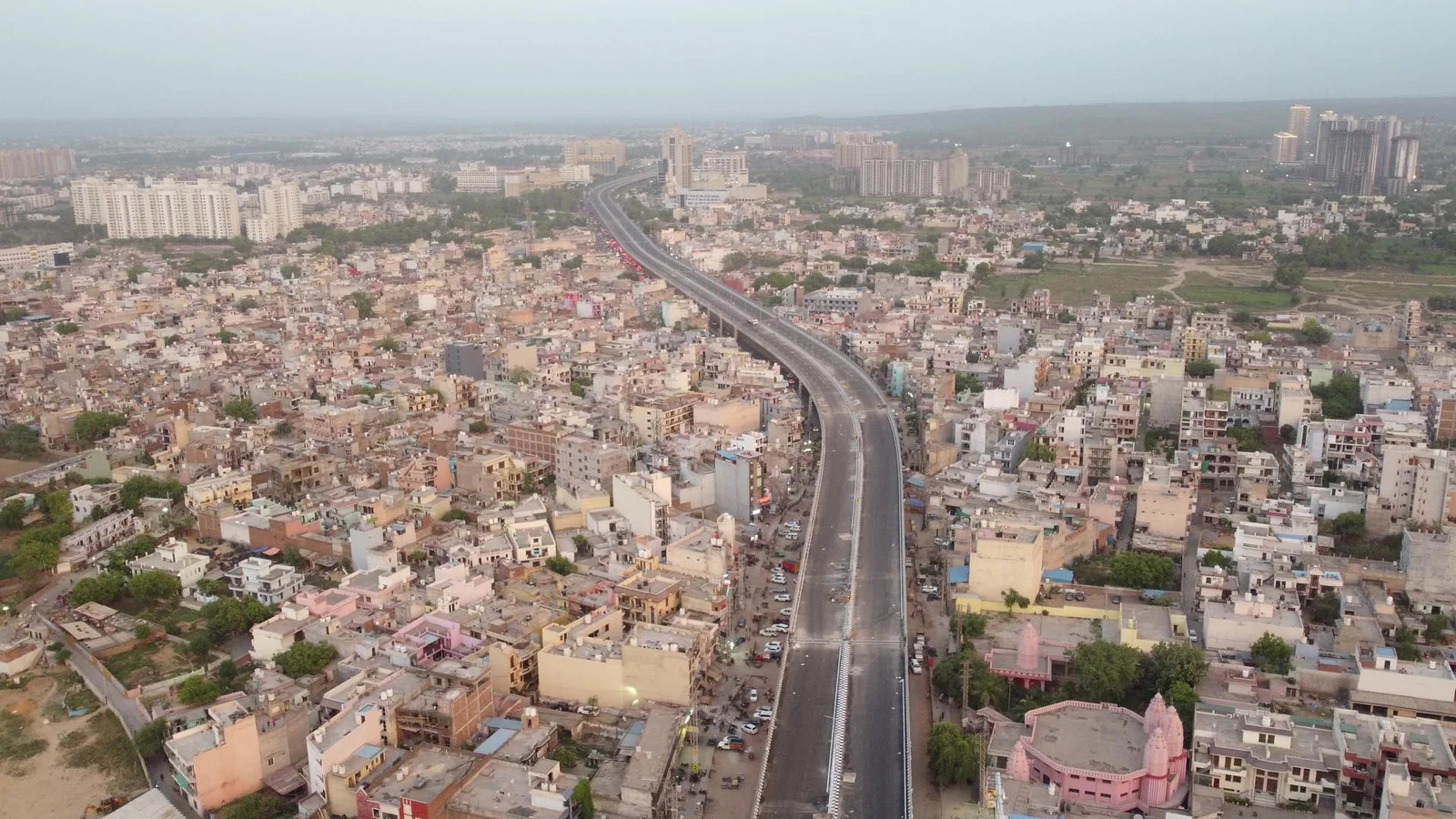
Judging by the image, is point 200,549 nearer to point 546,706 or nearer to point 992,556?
point 546,706

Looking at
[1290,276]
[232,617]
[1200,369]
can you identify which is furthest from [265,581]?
[1290,276]

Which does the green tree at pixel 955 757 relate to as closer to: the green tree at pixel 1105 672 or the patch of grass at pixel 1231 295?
the green tree at pixel 1105 672

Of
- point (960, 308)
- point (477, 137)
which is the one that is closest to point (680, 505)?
point (960, 308)

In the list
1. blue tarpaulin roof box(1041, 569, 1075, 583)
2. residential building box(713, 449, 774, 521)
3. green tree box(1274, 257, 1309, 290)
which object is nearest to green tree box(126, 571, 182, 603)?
residential building box(713, 449, 774, 521)

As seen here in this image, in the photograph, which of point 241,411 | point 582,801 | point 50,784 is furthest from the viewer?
point 241,411

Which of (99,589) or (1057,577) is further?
(99,589)

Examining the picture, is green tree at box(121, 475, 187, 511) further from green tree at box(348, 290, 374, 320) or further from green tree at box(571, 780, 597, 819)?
green tree at box(348, 290, 374, 320)

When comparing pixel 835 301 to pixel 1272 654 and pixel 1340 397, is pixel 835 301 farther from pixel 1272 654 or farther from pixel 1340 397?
pixel 1272 654
